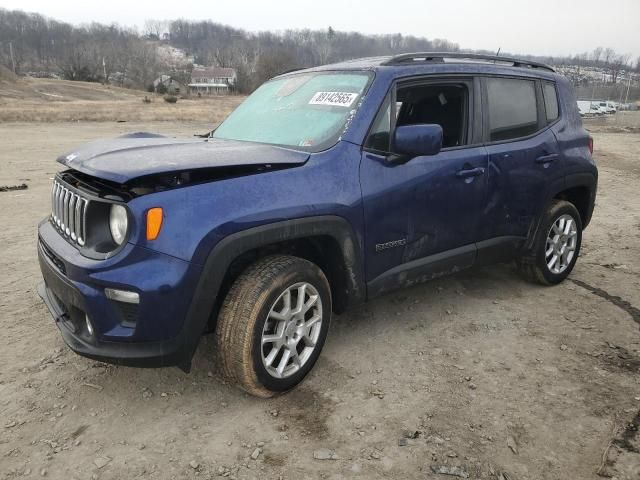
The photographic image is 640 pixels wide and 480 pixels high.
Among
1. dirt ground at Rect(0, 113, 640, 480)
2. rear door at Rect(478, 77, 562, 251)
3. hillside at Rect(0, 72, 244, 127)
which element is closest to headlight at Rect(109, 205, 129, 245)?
dirt ground at Rect(0, 113, 640, 480)

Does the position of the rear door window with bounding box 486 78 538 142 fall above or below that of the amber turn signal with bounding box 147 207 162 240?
above

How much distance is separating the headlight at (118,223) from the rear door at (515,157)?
253cm

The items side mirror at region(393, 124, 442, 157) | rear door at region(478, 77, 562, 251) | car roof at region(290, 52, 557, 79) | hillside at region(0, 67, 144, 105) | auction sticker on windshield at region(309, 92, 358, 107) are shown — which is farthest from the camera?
hillside at region(0, 67, 144, 105)

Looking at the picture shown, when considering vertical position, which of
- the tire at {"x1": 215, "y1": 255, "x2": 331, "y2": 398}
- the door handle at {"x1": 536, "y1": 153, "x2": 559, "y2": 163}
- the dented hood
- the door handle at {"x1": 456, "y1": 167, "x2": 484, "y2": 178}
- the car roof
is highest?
the car roof

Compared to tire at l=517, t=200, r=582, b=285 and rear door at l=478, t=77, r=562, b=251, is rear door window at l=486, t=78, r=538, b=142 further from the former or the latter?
tire at l=517, t=200, r=582, b=285

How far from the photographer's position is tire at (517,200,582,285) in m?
4.44

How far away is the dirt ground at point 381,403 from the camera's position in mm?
2512

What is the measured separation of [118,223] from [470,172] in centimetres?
236

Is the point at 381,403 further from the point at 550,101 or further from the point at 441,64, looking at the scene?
the point at 550,101

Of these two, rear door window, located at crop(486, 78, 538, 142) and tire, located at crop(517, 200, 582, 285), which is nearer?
rear door window, located at crop(486, 78, 538, 142)

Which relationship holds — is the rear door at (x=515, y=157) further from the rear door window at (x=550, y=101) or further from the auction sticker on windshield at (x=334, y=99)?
the auction sticker on windshield at (x=334, y=99)

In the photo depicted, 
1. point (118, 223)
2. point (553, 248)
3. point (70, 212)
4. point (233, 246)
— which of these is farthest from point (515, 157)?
point (70, 212)

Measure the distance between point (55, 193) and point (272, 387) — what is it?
1.77 metres

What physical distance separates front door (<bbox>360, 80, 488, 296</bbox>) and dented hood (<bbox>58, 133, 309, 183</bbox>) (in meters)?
0.54
